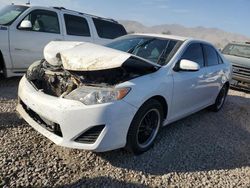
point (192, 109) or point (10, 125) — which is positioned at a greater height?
point (192, 109)

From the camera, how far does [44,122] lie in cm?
347

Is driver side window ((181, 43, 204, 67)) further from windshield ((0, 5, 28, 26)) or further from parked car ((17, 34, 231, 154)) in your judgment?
windshield ((0, 5, 28, 26))

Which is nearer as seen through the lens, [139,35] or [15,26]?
[139,35]

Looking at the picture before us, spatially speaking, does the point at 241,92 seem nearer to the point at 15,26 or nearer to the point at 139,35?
the point at 139,35

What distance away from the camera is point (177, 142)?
436cm

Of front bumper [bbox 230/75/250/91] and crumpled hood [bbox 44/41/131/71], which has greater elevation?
crumpled hood [bbox 44/41/131/71]

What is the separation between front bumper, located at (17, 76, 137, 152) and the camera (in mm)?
3059

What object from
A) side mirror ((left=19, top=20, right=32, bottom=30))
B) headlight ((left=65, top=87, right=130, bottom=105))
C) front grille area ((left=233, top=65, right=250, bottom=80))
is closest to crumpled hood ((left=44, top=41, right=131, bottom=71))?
headlight ((left=65, top=87, right=130, bottom=105))

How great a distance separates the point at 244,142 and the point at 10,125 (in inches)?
150

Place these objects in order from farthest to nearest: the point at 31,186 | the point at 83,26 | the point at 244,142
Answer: the point at 83,26 → the point at 244,142 → the point at 31,186

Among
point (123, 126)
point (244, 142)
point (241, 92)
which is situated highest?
point (123, 126)

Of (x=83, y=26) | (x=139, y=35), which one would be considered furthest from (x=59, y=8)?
(x=139, y=35)

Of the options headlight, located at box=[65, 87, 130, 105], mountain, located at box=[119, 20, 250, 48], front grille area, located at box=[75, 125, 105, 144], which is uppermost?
headlight, located at box=[65, 87, 130, 105]

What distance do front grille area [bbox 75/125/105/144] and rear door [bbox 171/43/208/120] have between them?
145 cm
